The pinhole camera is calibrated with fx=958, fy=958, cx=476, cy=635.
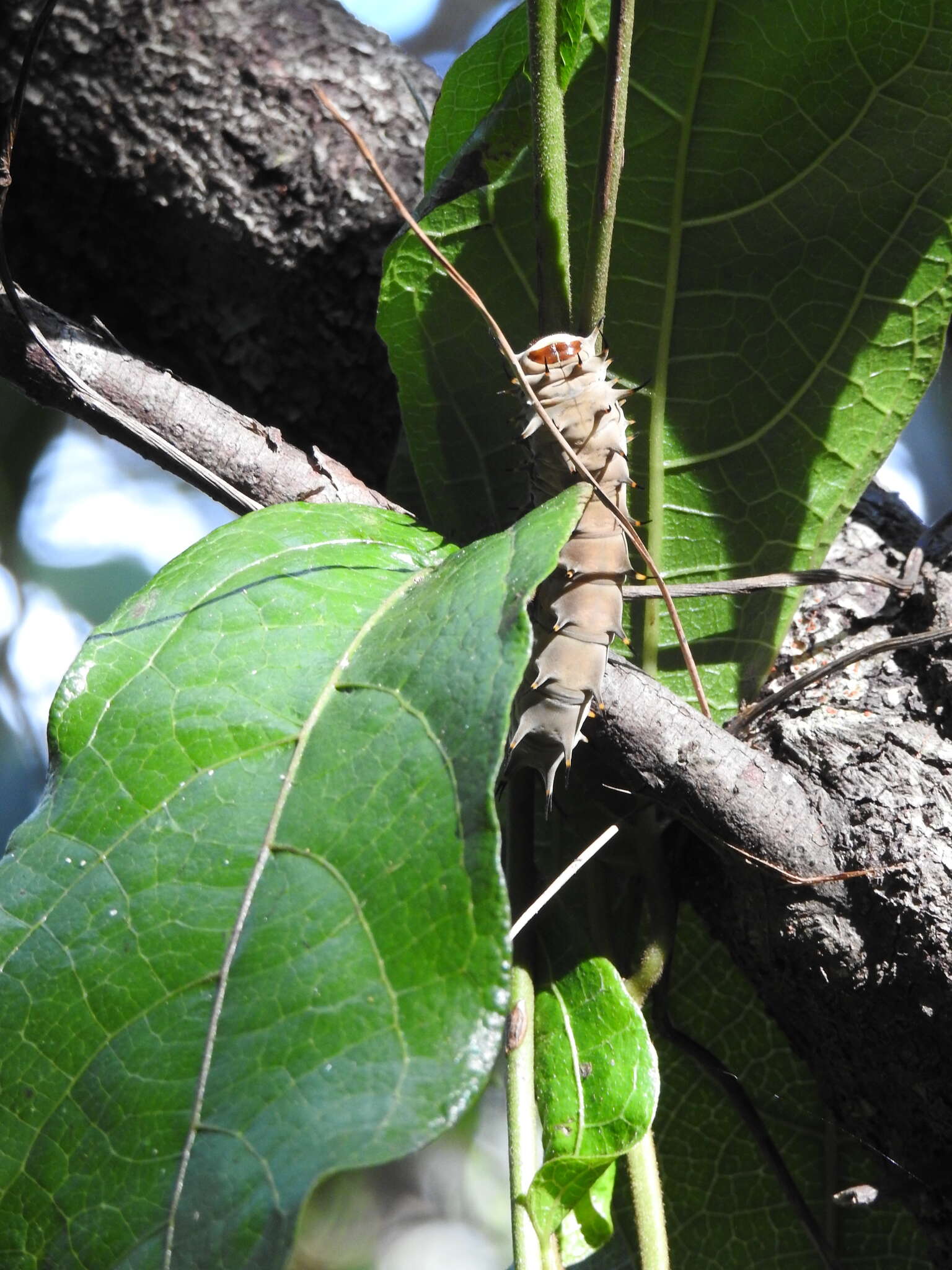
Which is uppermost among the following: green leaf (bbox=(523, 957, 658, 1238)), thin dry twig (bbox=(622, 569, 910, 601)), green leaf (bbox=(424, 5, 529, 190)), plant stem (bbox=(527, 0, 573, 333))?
green leaf (bbox=(424, 5, 529, 190))

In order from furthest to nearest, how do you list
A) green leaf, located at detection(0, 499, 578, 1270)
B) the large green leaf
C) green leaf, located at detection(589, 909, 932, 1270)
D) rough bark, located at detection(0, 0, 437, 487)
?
rough bark, located at detection(0, 0, 437, 487)
green leaf, located at detection(589, 909, 932, 1270)
the large green leaf
green leaf, located at detection(0, 499, 578, 1270)

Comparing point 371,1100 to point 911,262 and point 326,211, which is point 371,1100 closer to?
point 911,262

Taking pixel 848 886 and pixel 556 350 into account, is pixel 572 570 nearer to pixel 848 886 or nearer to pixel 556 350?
pixel 556 350

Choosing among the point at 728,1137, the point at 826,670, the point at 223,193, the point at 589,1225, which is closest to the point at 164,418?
the point at 223,193

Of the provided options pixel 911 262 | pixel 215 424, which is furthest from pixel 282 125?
pixel 911 262

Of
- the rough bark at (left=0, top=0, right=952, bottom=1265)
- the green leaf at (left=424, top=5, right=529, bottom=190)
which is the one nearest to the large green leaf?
the green leaf at (left=424, top=5, right=529, bottom=190)

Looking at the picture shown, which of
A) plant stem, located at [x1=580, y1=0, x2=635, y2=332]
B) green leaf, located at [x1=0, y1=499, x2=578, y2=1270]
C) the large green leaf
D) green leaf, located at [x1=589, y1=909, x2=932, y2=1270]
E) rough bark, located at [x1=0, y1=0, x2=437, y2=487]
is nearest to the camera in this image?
green leaf, located at [x1=0, y1=499, x2=578, y2=1270]

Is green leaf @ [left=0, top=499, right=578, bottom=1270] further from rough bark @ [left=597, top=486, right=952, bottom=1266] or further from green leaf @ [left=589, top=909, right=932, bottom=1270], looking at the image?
green leaf @ [left=589, top=909, right=932, bottom=1270]
